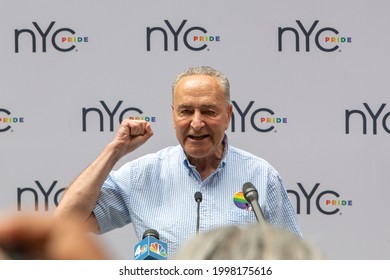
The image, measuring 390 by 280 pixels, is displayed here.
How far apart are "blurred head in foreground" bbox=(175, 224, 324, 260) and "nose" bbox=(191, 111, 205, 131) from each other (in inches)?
73.0

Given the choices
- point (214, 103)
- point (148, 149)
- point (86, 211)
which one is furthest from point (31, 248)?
point (148, 149)

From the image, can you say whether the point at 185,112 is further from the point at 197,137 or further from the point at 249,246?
the point at 249,246

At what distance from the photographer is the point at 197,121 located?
280cm

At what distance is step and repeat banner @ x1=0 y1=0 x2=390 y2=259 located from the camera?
439 centimetres

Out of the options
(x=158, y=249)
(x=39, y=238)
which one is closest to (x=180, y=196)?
(x=158, y=249)

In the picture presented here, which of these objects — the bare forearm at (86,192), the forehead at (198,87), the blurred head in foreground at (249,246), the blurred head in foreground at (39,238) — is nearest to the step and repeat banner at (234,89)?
the forehead at (198,87)

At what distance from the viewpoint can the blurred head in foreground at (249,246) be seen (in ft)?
3.01

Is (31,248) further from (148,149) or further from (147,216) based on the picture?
(148,149)

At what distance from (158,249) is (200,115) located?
0.93m

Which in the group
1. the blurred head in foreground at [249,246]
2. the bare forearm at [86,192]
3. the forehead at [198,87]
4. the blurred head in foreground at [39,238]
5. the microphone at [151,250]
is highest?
the forehead at [198,87]

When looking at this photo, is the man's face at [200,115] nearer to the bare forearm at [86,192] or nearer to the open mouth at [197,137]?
the open mouth at [197,137]

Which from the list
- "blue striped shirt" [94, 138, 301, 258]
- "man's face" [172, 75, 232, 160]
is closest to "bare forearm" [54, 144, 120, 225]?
"blue striped shirt" [94, 138, 301, 258]

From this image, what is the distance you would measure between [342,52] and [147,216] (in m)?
2.14

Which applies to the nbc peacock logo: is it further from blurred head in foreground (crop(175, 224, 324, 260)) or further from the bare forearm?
blurred head in foreground (crop(175, 224, 324, 260))
